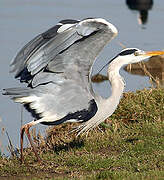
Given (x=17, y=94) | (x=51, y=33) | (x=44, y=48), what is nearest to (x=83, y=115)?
(x=17, y=94)

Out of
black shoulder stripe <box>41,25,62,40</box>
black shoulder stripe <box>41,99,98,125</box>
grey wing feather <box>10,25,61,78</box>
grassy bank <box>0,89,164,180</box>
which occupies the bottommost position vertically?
grassy bank <box>0,89,164,180</box>

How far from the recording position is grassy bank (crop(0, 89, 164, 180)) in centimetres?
656

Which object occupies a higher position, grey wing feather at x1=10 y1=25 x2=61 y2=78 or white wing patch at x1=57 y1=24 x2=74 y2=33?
white wing patch at x1=57 y1=24 x2=74 y2=33

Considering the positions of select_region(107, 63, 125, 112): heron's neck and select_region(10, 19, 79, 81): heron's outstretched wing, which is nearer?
select_region(10, 19, 79, 81): heron's outstretched wing

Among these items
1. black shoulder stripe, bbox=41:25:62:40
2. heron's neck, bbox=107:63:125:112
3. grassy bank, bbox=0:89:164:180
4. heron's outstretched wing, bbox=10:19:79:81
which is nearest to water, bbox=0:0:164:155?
grassy bank, bbox=0:89:164:180

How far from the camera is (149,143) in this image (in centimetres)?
759

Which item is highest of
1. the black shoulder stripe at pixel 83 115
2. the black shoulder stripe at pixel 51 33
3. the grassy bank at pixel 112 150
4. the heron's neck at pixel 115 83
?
the black shoulder stripe at pixel 51 33

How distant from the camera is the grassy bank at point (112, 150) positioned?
21.5 ft

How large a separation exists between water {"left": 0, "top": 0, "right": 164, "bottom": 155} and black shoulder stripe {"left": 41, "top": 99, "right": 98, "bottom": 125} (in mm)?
2675

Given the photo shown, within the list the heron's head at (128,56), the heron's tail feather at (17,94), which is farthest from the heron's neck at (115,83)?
the heron's tail feather at (17,94)

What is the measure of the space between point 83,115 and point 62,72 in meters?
0.60

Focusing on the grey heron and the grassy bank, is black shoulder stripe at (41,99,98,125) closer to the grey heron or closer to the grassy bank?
the grey heron

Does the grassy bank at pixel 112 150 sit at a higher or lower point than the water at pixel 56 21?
higher

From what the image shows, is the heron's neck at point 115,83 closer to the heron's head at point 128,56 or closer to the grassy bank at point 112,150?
the heron's head at point 128,56
